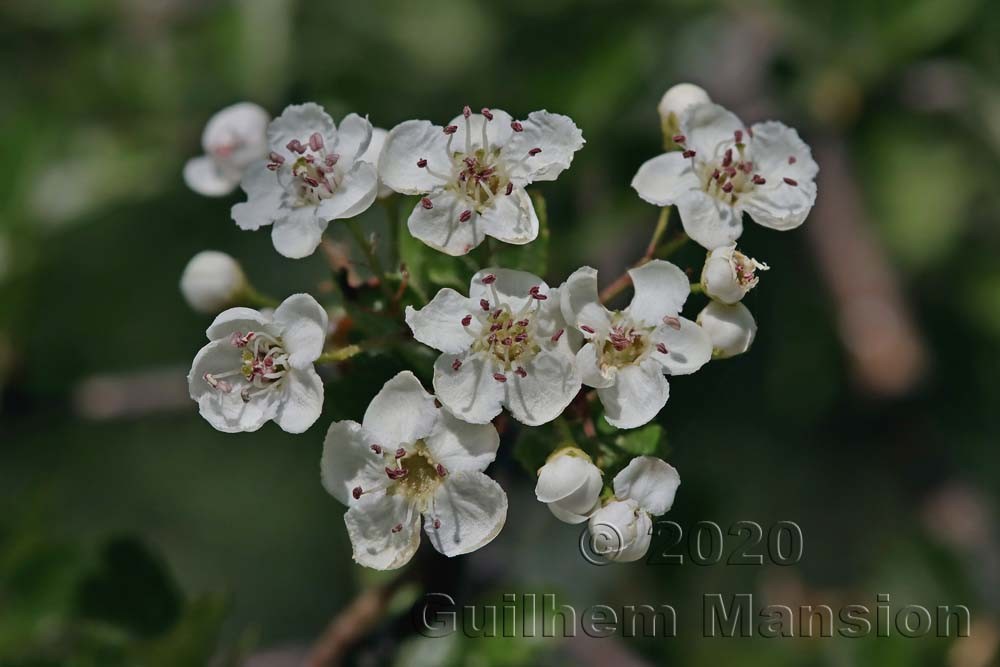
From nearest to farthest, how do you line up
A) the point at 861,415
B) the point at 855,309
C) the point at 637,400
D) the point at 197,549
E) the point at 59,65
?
the point at 637,400
the point at 855,309
the point at 59,65
the point at 861,415
the point at 197,549

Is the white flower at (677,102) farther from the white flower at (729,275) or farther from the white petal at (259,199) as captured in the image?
the white petal at (259,199)

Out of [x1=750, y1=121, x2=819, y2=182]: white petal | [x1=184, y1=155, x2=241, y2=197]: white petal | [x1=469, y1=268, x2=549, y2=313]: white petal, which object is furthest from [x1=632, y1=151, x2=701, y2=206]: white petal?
[x1=184, y1=155, x2=241, y2=197]: white petal

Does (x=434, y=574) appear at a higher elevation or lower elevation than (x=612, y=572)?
higher

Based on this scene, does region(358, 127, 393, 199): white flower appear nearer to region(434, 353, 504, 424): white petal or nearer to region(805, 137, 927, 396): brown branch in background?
region(434, 353, 504, 424): white petal

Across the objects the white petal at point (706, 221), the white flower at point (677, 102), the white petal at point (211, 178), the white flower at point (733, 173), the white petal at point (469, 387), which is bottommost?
the white petal at point (469, 387)

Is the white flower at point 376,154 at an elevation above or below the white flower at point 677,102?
below

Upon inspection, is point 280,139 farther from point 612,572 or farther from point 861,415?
point 861,415

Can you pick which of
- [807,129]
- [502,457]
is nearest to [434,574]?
[502,457]

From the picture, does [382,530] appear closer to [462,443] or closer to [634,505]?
[462,443]

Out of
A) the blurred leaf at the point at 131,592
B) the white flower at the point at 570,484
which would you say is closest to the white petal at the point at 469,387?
the white flower at the point at 570,484
